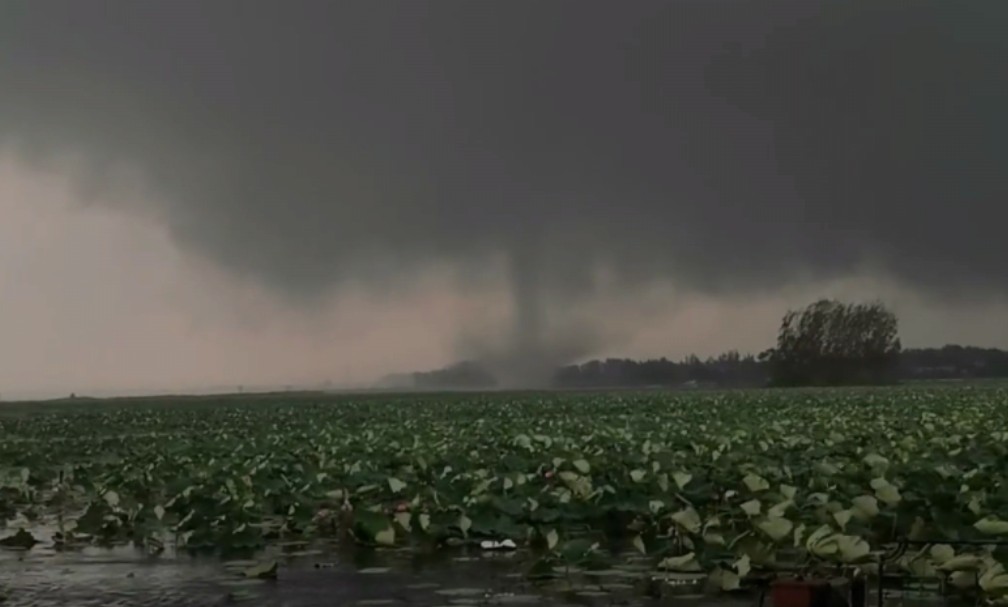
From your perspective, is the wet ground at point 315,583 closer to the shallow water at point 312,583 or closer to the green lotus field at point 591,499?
the shallow water at point 312,583

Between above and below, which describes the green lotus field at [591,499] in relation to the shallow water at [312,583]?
above

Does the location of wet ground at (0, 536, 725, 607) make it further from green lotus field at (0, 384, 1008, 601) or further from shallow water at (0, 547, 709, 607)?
green lotus field at (0, 384, 1008, 601)

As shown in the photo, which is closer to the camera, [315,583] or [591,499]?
[315,583]

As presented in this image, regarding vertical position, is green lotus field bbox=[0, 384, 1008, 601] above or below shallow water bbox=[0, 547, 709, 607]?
above

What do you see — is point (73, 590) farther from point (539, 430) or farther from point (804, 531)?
point (539, 430)

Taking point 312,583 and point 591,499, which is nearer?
point 312,583

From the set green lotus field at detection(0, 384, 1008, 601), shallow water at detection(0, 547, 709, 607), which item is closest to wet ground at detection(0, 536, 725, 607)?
shallow water at detection(0, 547, 709, 607)

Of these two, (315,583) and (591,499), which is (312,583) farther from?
(591,499)

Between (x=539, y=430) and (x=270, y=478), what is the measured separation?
422 inches

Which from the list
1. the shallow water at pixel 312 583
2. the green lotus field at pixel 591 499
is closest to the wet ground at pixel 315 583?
the shallow water at pixel 312 583

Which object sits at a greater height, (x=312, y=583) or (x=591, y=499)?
(x=591, y=499)

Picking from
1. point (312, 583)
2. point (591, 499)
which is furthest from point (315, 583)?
point (591, 499)

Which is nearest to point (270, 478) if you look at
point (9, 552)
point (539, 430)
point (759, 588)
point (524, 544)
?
point (9, 552)

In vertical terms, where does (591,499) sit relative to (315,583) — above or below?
above
